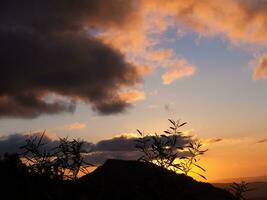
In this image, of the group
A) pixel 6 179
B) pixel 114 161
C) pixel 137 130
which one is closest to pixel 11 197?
pixel 6 179

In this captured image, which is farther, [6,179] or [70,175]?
[6,179]

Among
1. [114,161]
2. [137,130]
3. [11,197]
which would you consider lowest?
[11,197]

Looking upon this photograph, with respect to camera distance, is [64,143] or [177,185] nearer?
[177,185]

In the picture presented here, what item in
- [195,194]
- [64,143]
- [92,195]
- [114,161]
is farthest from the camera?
[114,161]

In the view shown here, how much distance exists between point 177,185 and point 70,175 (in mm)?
3332

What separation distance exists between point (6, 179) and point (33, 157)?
1.60 metres

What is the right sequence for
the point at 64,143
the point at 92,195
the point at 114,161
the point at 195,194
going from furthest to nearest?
the point at 114,161
the point at 64,143
the point at 92,195
the point at 195,194

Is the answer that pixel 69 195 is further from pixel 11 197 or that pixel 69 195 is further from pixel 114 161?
pixel 114 161

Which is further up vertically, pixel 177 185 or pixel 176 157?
pixel 176 157

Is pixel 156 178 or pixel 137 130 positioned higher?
pixel 137 130

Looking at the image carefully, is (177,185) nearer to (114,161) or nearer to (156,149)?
(156,149)

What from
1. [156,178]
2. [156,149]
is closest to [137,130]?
[156,149]

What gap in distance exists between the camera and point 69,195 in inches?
484

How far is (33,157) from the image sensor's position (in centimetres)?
1348
